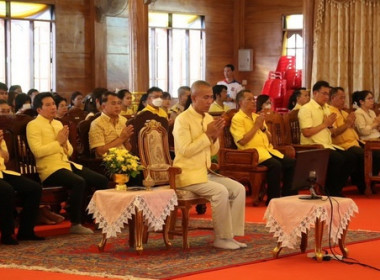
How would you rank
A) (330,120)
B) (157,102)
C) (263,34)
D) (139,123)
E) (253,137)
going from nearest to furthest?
(139,123) < (253,137) < (157,102) < (330,120) < (263,34)

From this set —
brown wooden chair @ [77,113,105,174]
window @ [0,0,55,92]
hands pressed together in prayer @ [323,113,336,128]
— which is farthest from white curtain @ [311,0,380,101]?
brown wooden chair @ [77,113,105,174]

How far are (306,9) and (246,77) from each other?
15.0ft

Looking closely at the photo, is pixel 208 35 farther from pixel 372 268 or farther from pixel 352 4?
pixel 372 268

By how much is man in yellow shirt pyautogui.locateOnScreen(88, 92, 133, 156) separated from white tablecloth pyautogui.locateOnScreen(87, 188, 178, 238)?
1455 millimetres

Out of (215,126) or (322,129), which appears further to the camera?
(322,129)

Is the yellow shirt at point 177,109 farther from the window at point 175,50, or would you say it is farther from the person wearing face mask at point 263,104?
the window at point 175,50

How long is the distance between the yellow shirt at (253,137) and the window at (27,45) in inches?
244

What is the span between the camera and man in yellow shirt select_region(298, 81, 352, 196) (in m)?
9.77

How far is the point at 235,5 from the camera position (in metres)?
17.6

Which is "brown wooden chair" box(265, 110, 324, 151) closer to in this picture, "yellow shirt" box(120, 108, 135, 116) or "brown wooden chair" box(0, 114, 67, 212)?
"yellow shirt" box(120, 108, 135, 116)

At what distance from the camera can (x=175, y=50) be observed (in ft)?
55.6

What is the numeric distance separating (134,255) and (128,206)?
36 centimetres

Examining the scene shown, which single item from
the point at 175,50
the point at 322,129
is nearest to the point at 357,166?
the point at 322,129

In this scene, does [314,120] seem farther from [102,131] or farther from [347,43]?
[347,43]
